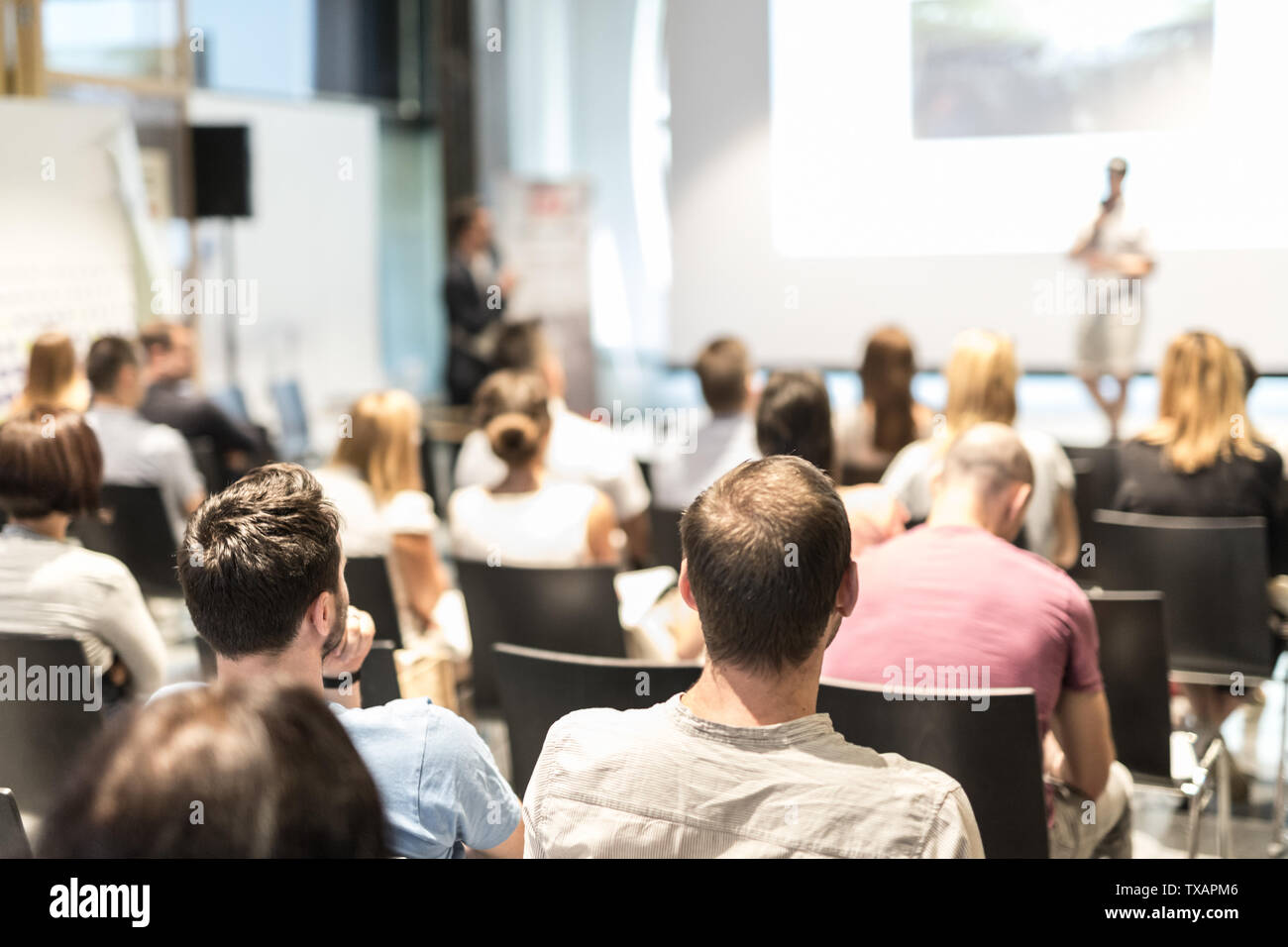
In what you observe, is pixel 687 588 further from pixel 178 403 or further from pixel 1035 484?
pixel 178 403

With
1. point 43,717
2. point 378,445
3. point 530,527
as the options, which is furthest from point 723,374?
point 43,717

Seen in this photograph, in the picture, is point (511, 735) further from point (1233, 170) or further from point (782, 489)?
point (1233, 170)

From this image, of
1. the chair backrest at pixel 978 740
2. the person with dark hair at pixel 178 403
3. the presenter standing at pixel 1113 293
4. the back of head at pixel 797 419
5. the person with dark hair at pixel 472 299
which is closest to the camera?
the chair backrest at pixel 978 740

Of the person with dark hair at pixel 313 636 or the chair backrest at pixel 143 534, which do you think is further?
the chair backrest at pixel 143 534

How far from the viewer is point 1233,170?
7020 mm

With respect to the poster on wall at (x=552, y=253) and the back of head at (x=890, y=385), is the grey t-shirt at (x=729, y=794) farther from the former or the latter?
the poster on wall at (x=552, y=253)

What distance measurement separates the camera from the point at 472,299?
27.9ft

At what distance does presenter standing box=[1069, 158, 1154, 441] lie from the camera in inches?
278

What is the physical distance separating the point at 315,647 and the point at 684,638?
4.08ft

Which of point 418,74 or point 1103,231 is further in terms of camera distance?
point 418,74

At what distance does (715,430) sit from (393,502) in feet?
4.18

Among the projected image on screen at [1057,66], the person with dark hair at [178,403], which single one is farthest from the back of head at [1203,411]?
the projected image on screen at [1057,66]

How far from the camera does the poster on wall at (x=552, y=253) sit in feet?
28.7
